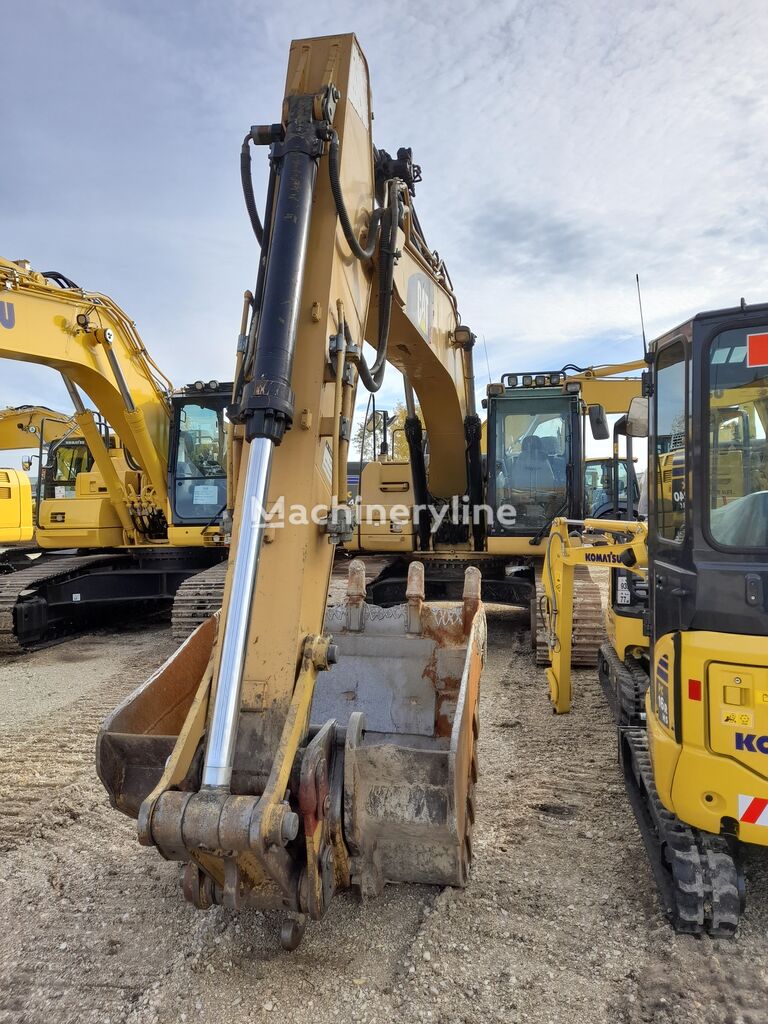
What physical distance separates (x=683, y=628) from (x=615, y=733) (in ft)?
7.86

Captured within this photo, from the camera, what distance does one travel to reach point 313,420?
274 cm

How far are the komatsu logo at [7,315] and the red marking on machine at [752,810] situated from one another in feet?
22.5

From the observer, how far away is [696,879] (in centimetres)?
256

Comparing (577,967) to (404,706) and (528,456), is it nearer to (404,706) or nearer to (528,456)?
(404,706)

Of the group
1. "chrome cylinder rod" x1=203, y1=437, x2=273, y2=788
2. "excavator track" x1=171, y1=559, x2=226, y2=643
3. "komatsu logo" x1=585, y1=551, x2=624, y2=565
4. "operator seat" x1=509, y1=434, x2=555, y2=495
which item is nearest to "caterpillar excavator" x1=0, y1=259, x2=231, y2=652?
"excavator track" x1=171, y1=559, x2=226, y2=643

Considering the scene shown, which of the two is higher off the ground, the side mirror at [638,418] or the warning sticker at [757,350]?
the warning sticker at [757,350]

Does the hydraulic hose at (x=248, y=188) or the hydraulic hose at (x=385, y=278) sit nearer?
the hydraulic hose at (x=248, y=188)

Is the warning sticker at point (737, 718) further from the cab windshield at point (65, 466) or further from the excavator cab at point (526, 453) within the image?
the cab windshield at point (65, 466)

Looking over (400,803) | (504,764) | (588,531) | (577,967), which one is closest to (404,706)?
(504,764)

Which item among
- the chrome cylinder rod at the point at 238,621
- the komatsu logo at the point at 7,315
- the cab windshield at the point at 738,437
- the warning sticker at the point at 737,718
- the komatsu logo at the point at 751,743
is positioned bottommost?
the komatsu logo at the point at 751,743

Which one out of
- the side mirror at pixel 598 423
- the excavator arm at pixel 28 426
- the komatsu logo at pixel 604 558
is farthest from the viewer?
the excavator arm at pixel 28 426

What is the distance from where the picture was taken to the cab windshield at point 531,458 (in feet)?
24.2

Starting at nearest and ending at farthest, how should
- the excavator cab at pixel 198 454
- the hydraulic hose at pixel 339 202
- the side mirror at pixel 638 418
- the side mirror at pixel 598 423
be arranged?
the hydraulic hose at pixel 339 202 → the side mirror at pixel 638 418 → the side mirror at pixel 598 423 → the excavator cab at pixel 198 454

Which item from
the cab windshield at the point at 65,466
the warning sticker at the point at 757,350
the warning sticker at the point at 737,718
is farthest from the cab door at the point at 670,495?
the cab windshield at the point at 65,466
